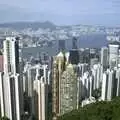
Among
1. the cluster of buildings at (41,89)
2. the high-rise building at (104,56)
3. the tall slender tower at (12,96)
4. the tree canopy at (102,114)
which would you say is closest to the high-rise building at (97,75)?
the cluster of buildings at (41,89)

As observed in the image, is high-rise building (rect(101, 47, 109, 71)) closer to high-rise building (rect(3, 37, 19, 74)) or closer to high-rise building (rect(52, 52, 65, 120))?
high-rise building (rect(52, 52, 65, 120))

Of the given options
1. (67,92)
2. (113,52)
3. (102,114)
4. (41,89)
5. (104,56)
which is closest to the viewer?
(102,114)

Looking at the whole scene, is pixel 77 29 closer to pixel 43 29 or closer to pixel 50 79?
pixel 43 29

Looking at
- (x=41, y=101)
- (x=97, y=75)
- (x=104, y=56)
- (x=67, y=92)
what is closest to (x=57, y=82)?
(x=67, y=92)

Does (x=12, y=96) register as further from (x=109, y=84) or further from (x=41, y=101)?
(x=109, y=84)

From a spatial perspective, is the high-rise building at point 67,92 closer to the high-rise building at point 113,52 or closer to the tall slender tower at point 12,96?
the tall slender tower at point 12,96

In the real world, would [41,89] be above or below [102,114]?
below

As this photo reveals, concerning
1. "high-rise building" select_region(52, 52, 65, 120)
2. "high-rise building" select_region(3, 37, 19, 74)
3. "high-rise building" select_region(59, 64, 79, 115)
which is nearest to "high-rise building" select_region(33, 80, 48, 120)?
"high-rise building" select_region(52, 52, 65, 120)
